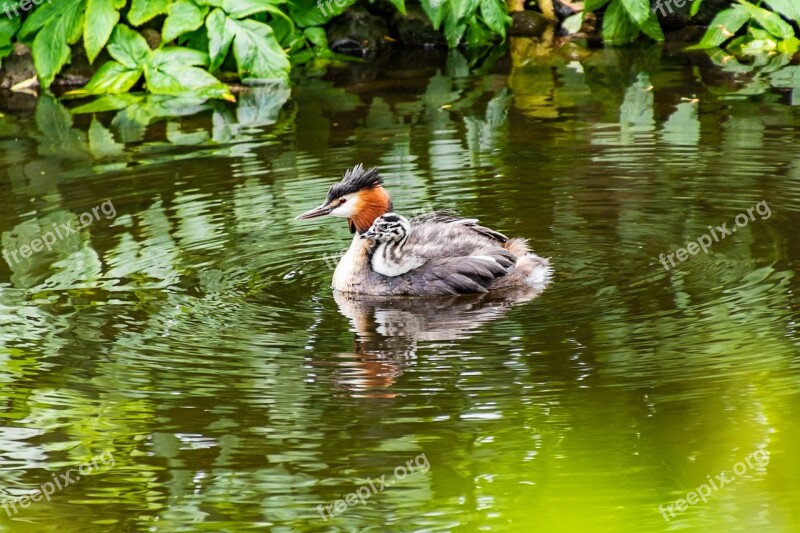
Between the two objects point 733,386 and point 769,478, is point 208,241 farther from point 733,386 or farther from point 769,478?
point 769,478

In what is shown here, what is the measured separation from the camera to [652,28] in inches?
587

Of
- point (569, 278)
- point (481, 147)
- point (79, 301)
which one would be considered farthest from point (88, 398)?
point (481, 147)

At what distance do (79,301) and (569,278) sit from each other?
2.85 m

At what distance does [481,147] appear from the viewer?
10.5 meters

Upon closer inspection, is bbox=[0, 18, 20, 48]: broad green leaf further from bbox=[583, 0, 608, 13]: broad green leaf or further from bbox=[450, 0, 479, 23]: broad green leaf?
bbox=[583, 0, 608, 13]: broad green leaf

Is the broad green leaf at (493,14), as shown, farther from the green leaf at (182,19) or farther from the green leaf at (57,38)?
the green leaf at (57,38)

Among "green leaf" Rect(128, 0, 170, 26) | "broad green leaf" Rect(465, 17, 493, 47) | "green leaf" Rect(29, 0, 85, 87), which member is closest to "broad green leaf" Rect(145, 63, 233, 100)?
"green leaf" Rect(128, 0, 170, 26)

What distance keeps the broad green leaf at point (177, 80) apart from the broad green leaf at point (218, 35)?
204mm

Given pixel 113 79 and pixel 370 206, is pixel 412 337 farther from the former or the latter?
pixel 113 79

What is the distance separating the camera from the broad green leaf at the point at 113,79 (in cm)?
1375

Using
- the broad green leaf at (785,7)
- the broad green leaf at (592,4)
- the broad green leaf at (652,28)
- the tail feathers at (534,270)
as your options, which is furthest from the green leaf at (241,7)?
the tail feathers at (534,270)

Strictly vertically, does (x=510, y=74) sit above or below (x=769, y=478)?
above

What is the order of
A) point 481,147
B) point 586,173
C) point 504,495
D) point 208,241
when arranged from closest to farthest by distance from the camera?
point 504,495 → point 208,241 → point 586,173 → point 481,147

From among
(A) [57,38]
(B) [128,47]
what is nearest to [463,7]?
(B) [128,47]
